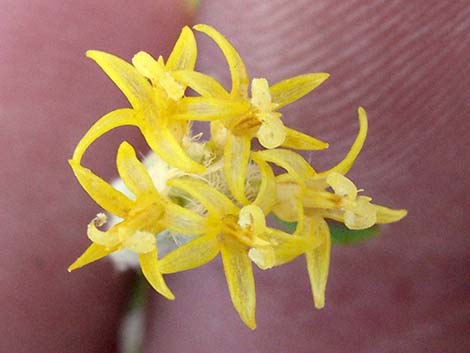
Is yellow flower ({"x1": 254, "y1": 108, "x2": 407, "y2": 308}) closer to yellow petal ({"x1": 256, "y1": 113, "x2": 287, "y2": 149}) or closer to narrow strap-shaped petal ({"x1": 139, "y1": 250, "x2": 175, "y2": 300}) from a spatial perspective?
yellow petal ({"x1": 256, "y1": 113, "x2": 287, "y2": 149})

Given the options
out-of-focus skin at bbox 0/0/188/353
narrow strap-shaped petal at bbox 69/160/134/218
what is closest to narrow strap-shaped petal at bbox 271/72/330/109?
narrow strap-shaped petal at bbox 69/160/134/218

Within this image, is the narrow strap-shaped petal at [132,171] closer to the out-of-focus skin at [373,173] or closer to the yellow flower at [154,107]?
the yellow flower at [154,107]

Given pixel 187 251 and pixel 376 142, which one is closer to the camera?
pixel 187 251

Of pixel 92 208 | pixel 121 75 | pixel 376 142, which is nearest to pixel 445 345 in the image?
pixel 376 142

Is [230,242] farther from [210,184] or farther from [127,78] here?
[127,78]

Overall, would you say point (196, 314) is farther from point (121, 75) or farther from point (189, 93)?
point (121, 75)

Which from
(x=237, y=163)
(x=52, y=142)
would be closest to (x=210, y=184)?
(x=237, y=163)
